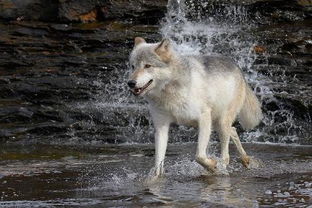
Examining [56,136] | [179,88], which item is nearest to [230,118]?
[179,88]

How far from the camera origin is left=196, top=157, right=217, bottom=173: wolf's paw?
303 inches

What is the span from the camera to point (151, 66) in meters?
7.30

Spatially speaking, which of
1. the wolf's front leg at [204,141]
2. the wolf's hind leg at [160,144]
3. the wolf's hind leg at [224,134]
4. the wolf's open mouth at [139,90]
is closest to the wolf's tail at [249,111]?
the wolf's hind leg at [224,134]

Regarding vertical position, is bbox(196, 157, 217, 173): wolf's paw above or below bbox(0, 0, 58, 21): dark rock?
below

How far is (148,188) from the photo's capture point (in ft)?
23.0

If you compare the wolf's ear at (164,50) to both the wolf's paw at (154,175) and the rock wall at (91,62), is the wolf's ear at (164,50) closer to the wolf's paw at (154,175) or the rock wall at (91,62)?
the wolf's paw at (154,175)

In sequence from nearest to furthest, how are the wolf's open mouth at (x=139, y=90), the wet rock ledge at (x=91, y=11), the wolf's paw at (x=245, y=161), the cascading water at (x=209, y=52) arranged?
the wolf's open mouth at (x=139, y=90), the wolf's paw at (x=245, y=161), the cascading water at (x=209, y=52), the wet rock ledge at (x=91, y=11)

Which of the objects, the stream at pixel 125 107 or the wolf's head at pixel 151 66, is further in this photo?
the wolf's head at pixel 151 66

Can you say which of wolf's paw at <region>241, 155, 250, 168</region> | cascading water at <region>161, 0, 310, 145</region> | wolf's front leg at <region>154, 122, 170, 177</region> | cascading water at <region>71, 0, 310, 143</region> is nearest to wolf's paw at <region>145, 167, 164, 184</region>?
wolf's front leg at <region>154, 122, 170, 177</region>

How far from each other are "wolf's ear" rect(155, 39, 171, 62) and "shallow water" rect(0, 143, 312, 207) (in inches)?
54.6

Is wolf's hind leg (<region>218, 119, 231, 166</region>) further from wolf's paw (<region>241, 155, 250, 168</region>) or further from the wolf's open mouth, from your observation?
the wolf's open mouth

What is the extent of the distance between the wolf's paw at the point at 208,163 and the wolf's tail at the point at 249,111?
1795 mm

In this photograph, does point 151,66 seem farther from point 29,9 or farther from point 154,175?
point 29,9

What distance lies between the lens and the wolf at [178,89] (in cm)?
730
